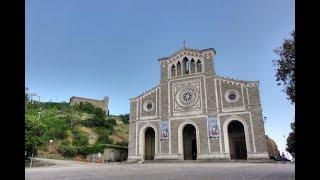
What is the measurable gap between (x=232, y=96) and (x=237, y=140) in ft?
17.3

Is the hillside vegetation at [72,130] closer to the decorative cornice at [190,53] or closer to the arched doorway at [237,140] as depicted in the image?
the decorative cornice at [190,53]

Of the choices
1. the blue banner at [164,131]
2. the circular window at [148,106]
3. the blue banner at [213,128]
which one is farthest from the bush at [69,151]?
the blue banner at [213,128]

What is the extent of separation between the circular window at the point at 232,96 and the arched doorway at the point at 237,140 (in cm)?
270

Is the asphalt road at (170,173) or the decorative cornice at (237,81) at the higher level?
the decorative cornice at (237,81)

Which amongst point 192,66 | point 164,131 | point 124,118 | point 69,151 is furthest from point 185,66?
point 124,118

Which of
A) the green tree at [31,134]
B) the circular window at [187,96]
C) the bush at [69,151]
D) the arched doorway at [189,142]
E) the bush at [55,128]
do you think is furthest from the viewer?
the bush at [55,128]

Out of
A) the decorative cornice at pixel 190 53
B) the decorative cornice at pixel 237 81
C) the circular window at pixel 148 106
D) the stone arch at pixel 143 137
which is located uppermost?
the decorative cornice at pixel 190 53

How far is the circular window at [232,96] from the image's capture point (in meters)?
32.6

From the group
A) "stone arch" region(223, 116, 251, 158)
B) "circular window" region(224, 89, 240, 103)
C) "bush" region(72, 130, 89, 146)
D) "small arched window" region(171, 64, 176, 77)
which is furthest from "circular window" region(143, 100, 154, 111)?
"bush" region(72, 130, 89, 146)

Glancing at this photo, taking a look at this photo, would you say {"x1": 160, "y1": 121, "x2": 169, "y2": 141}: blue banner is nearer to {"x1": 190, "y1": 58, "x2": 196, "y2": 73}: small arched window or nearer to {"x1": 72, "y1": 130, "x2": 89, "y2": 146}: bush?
{"x1": 190, "y1": 58, "x2": 196, "y2": 73}: small arched window

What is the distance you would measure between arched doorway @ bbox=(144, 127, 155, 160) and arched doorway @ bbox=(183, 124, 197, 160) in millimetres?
4502

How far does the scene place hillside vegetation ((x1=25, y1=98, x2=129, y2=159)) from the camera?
37594mm

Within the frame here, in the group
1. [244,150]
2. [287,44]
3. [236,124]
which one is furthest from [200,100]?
[287,44]
